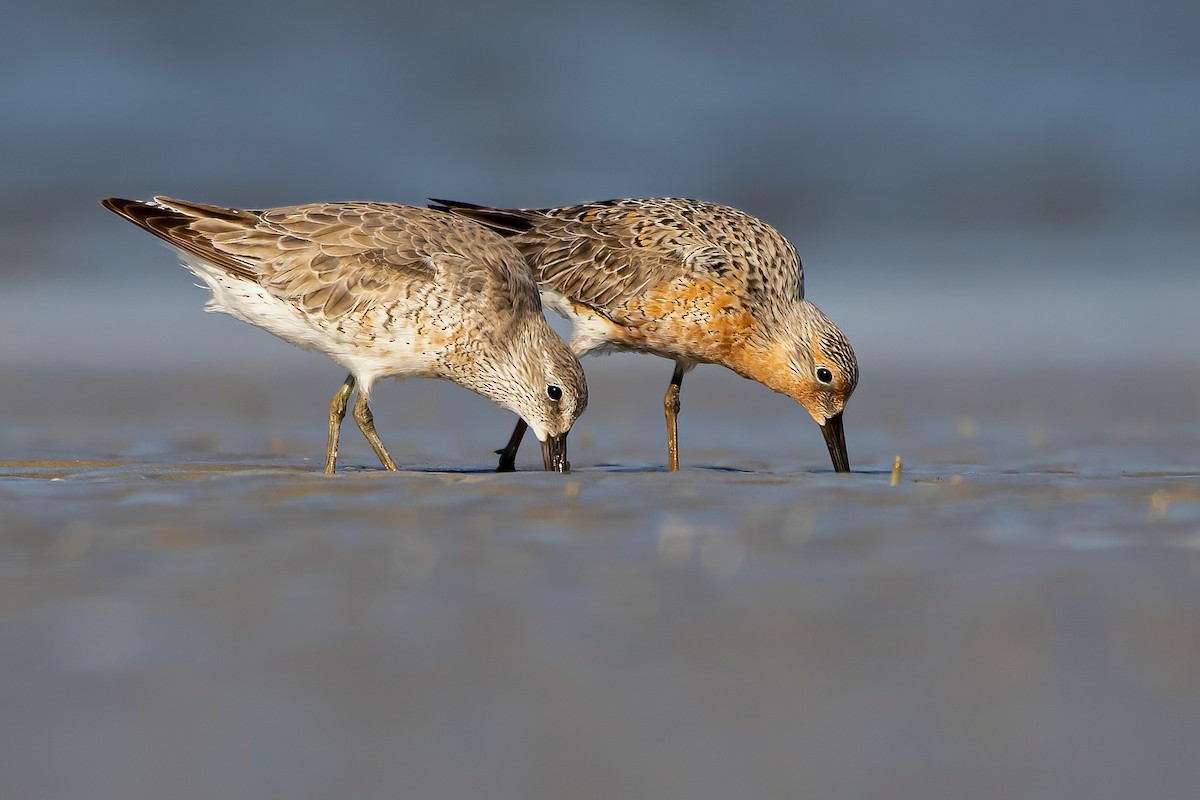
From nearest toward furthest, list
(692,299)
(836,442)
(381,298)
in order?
(381,298) < (836,442) < (692,299)

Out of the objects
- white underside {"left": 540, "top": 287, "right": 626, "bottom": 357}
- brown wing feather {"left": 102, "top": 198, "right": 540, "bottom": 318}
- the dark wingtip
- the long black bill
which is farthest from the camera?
the dark wingtip

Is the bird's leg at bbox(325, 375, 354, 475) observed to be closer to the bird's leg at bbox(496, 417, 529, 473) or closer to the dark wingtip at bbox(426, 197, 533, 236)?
the bird's leg at bbox(496, 417, 529, 473)

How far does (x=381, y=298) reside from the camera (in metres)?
8.27

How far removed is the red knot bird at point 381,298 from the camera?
8.31 meters

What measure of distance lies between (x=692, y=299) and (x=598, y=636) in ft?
19.2

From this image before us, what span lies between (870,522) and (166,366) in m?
9.09

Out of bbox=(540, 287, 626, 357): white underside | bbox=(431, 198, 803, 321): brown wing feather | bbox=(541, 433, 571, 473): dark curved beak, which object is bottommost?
bbox=(541, 433, 571, 473): dark curved beak

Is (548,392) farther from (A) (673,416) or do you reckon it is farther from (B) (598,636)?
(B) (598,636)

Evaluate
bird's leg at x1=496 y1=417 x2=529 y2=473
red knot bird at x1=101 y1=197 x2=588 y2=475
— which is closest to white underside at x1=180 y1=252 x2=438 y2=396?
red knot bird at x1=101 y1=197 x2=588 y2=475

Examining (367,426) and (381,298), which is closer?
(381,298)

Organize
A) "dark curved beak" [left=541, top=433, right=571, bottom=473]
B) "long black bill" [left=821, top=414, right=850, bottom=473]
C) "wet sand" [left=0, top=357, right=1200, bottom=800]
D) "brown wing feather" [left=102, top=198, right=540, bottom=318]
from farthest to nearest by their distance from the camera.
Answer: "long black bill" [left=821, top=414, right=850, bottom=473], "dark curved beak" [left=541, top=433, right=571, bottom=473], "brown wing feather" [left=102, top=198, right=540, bottom=318], "wet sand" [left=0, top=357, right=1200, bottom=800]

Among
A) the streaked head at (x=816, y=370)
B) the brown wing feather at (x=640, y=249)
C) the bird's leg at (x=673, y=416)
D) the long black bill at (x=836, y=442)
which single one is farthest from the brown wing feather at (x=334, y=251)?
the long black bill at (x=836, y=442)

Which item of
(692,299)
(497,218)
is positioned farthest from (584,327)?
(497,218)

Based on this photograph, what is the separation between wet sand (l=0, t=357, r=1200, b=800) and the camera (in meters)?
3.21
